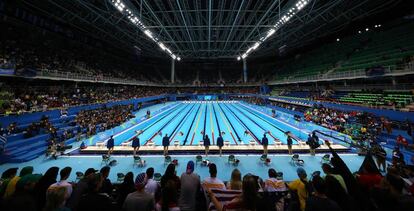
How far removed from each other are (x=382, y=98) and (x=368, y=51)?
9201 mm

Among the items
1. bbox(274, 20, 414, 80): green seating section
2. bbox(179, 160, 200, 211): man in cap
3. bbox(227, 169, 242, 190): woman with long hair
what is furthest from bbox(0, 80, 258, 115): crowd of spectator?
bbox(274, 20, 414, 80): green seating section

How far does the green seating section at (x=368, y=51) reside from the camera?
15.3m

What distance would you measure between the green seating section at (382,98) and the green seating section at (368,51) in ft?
7.11

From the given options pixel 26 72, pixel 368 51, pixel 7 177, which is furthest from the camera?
pixel 368 51

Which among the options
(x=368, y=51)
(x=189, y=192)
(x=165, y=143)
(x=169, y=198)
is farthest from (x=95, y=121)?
(x=368, y=51)

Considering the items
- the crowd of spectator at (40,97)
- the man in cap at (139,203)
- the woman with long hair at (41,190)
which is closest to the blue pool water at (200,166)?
the woman with long hair at (41,190)

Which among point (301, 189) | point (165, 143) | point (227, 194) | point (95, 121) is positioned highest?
point (227, 194)

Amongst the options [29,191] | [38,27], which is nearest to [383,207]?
[29,191]

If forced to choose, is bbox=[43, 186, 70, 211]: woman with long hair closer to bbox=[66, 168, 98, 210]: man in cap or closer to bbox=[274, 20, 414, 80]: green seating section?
bbox=[66, 168, 98, 210]: man in cap

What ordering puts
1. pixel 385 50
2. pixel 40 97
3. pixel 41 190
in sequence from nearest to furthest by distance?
pixel 41 190, pixel 40 97, pixel 385 50

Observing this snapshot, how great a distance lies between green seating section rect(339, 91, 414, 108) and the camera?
11605mm

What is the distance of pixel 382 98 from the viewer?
13586mm

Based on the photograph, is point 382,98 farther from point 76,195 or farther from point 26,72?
point 26,72

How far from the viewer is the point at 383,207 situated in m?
2.19
